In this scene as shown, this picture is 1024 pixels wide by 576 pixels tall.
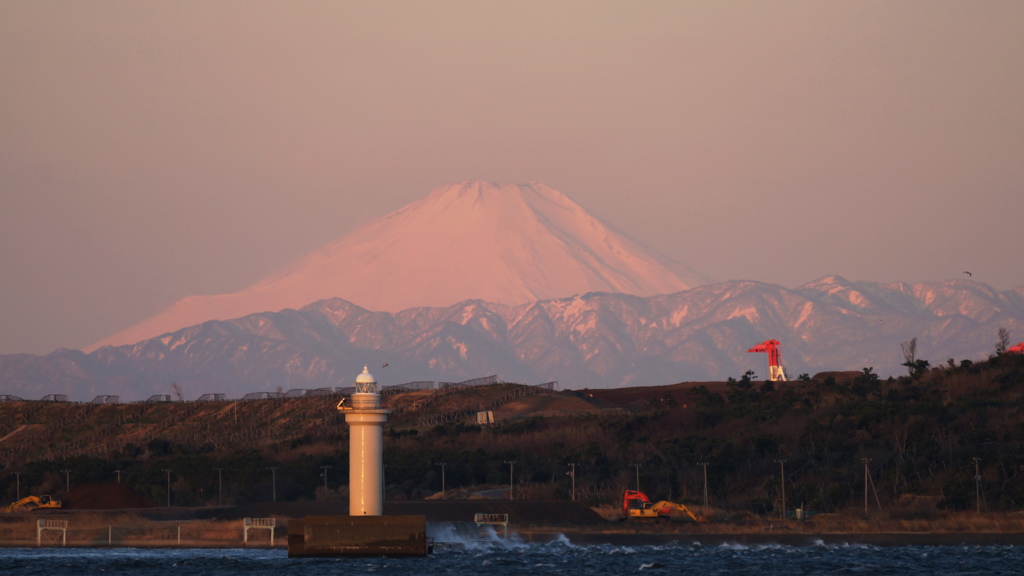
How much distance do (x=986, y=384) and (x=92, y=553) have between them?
8314cm

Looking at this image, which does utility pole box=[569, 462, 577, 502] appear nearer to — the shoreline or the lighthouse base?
the shoreline

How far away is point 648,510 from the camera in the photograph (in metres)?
89.7

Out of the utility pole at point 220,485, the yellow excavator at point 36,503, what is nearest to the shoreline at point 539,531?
the yellow excavator at point 36,503

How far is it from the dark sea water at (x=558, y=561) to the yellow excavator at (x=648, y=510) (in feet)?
22.6

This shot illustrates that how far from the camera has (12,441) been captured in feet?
555

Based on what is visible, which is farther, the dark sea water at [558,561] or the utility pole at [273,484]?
the utility pole at [273,484]

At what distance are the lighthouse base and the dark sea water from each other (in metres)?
1.30

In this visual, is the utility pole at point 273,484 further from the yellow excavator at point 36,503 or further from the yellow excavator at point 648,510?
the yellow excavator at point 648,510

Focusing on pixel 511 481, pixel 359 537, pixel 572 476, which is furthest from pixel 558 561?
pixel 511 481

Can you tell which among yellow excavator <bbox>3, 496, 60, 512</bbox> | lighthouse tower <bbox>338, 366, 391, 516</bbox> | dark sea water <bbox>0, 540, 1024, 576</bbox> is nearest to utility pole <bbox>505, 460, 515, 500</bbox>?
dark sea water <bbox>0, 540, 1024, 576</bbox>

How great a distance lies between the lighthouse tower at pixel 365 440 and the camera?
187 feet

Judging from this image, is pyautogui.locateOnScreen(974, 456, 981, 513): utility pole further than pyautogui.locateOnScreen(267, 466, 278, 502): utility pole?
No

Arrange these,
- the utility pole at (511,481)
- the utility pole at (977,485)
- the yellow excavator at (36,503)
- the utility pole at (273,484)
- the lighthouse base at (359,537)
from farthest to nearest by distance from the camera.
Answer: the utility pole at (273,484), the utility pole at (511,481), the yellow excavator at (36,503), the utility pole at (977,485), the lighthouse base at (359,537)

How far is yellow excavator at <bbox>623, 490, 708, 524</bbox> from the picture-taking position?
293ft
